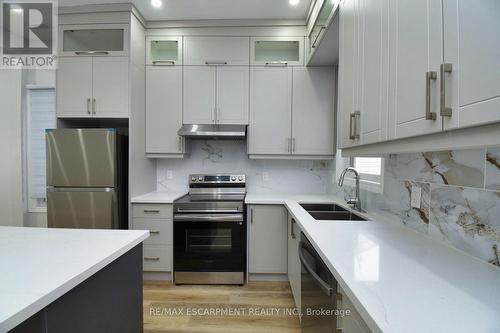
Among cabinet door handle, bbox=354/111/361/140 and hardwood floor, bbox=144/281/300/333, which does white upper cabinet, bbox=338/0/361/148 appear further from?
hardwood floor, bbox=144/281/300/333

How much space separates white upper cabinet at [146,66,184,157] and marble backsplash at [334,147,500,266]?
216 cm

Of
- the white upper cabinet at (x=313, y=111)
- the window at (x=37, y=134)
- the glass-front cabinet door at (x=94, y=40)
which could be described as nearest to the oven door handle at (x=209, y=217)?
the white upper cabinet at (x=313, y=111)

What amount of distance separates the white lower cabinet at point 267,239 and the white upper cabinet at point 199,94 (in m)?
1.14

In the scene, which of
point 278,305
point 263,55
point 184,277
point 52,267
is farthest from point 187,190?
point 52,267

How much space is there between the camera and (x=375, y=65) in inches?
44.8

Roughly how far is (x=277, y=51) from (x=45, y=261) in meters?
2.71

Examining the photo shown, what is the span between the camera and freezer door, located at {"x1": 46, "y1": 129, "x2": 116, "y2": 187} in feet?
7.40

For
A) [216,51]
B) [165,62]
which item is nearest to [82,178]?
[165,62]

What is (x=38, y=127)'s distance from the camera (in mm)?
2998

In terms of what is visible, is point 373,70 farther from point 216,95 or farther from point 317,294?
point 216,95

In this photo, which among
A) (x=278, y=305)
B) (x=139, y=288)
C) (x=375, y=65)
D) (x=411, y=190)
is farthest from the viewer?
(x=278, y=305)

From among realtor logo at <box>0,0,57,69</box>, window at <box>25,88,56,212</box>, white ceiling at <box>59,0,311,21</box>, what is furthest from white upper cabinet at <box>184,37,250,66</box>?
window at <box>25,88,56,212</box>

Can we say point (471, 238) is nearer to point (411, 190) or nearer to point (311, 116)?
point (411, 190)

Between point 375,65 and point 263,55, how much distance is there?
70.7 inches
